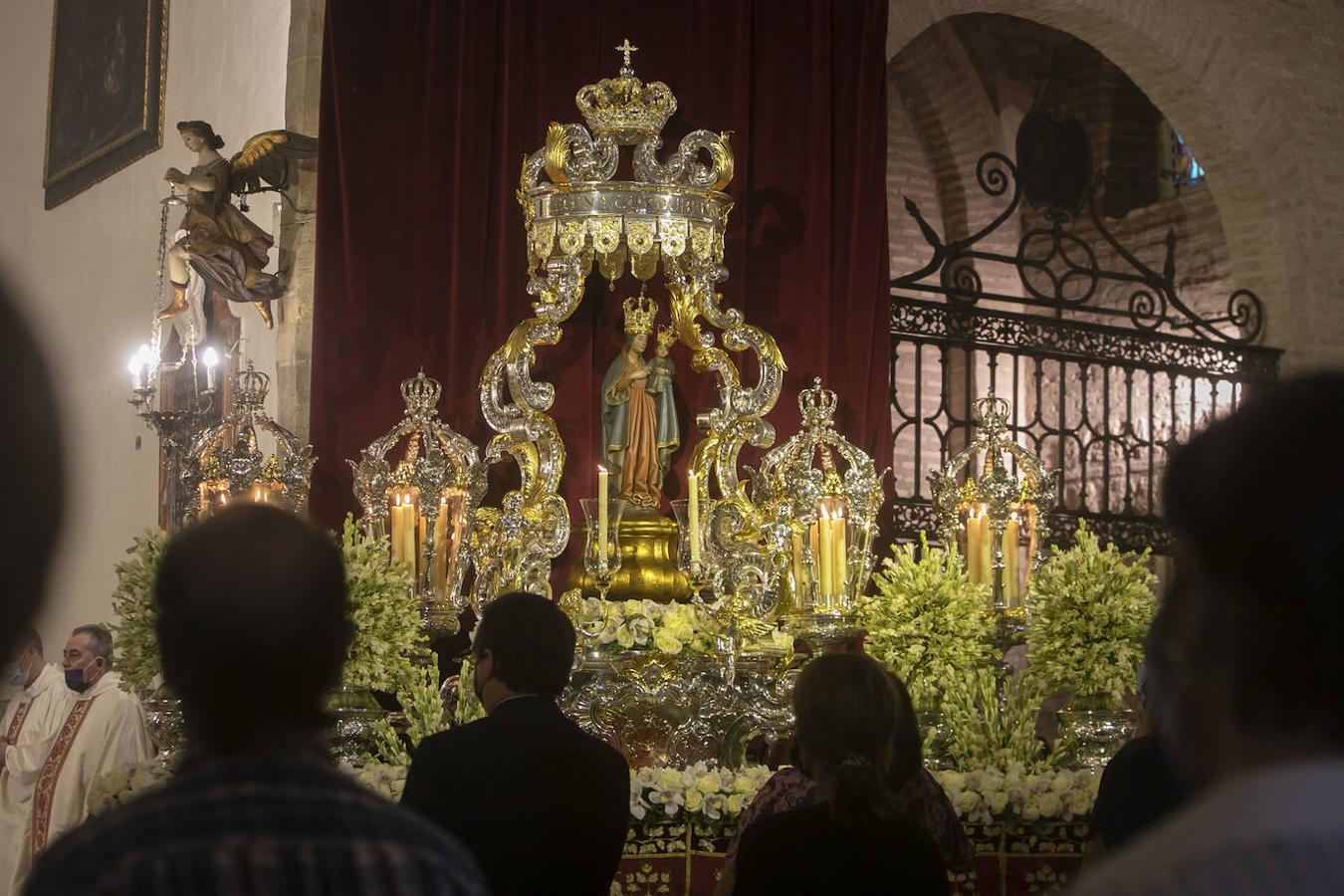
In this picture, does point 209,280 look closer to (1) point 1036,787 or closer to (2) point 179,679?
(1) point 1036,787

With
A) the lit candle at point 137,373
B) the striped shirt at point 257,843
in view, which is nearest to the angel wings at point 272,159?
the lit candle at point 137,373

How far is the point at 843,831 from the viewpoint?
3297 millimetres

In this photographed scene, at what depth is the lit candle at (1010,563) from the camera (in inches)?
314

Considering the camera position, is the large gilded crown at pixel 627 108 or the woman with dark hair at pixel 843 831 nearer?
the woman with dark hair at pixel 843 831

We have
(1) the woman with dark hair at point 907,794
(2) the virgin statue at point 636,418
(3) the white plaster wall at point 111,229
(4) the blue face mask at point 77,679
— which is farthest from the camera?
(3) the white plaster wall at point 111,229

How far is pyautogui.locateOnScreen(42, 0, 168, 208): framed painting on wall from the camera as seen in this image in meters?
13.1

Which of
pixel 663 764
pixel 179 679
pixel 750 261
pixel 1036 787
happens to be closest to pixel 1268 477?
pixel 179 679

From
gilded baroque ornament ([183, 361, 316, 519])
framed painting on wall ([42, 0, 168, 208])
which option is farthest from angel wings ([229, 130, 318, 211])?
framed painting on wall ([42, 0, 168, 208])

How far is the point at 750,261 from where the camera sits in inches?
374

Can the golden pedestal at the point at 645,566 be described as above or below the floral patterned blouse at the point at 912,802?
above

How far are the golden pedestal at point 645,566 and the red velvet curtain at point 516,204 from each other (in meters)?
0.93

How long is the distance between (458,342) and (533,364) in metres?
0.37

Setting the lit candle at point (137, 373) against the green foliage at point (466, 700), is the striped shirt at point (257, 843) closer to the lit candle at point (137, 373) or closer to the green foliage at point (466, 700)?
the green foliage at point (466, 700)

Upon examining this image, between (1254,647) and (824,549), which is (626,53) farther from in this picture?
(1254,647)
